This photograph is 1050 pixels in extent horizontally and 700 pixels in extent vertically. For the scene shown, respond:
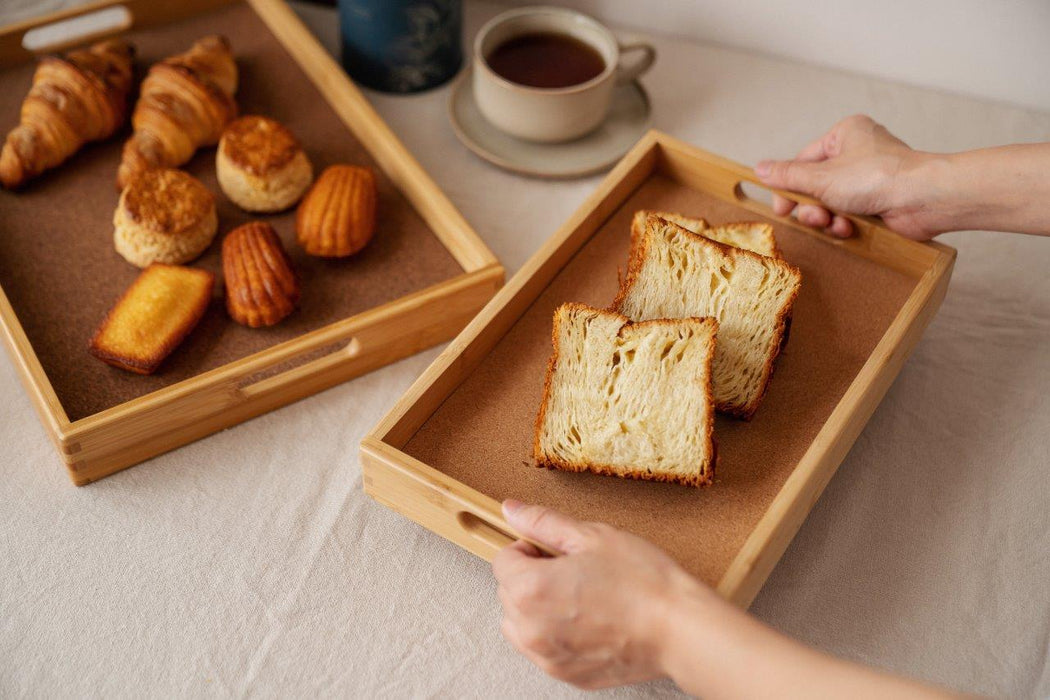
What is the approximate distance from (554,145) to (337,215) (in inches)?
16.6

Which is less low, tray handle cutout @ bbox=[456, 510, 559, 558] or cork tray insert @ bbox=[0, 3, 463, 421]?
tray handle cutout @ bbox=[456, 510, 559, 558]

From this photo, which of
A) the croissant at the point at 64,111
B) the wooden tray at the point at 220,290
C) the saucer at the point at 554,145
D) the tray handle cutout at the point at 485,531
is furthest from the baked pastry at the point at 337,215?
the tray handle cutout at the point at 485,531

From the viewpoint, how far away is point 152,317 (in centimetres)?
121

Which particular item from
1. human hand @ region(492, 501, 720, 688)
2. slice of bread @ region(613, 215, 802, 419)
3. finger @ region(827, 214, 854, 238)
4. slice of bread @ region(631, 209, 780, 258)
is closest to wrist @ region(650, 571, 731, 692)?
human hand @ region(492, 501, 720, 688)

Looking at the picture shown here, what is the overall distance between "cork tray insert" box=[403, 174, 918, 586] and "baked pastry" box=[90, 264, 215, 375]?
0.36m

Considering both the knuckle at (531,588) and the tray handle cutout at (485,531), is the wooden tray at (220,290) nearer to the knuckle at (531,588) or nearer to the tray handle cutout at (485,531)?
the tray handle cutout at (485,531)

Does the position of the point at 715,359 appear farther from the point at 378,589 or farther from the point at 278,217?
the point at 278,217

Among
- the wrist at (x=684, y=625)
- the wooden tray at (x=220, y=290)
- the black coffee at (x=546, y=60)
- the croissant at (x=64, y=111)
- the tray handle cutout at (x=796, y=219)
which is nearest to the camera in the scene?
the wrist at (x=684, y=625)

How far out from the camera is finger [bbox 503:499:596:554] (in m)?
0.90

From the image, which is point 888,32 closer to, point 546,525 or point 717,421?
point 717,421

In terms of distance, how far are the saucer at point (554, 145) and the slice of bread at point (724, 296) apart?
386mm

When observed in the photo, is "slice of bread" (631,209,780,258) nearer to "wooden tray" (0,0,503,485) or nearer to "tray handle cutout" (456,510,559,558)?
"wooden tray" (0,0,503,485)

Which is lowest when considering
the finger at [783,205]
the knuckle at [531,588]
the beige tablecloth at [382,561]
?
the beige tablecloth at [382,561]

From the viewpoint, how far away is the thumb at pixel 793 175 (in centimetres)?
128
